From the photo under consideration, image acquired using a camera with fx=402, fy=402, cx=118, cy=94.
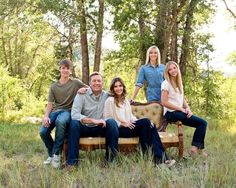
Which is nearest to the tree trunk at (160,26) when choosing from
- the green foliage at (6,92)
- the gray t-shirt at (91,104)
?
the green foliage at (6,92)

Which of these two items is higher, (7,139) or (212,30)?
(212,30)

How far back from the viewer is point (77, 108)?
17.4 ft

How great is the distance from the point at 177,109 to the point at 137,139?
0.81 metres

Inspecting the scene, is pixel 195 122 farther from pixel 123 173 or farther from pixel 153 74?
pixel 123 173

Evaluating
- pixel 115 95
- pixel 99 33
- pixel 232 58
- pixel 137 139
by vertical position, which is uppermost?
pixel 232 58

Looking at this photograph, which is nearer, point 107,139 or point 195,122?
point 107,139

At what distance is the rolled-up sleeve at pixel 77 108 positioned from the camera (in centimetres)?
523

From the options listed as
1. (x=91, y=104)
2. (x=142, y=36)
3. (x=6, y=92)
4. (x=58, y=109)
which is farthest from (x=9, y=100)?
(x=91, y=104)

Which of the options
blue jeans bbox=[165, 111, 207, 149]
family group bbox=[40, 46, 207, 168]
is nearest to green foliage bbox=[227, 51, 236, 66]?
family group bbox=[40, 46, 207, 168]

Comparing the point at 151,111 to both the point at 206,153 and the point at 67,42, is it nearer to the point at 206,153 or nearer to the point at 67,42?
the point at 206,153

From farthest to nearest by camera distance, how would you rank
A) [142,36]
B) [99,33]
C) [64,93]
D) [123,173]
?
[99,33]
[142,36]
[64,93]
[123,173]

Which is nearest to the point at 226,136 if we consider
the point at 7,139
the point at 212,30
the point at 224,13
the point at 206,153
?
the point at 206,153

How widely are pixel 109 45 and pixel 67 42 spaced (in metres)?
1.87

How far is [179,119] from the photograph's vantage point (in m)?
5.74
